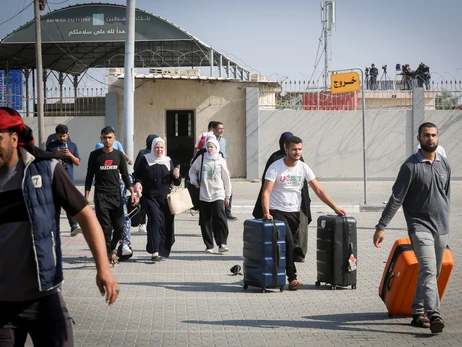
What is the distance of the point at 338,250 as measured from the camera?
9203 mm

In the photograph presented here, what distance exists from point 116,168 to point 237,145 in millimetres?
17302

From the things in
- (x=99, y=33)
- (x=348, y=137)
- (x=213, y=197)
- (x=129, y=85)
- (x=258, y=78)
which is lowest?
(x=213, y=197)

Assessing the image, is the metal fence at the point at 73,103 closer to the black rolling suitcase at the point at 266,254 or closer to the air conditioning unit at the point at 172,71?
the air conditioning unit at the point at 172,71

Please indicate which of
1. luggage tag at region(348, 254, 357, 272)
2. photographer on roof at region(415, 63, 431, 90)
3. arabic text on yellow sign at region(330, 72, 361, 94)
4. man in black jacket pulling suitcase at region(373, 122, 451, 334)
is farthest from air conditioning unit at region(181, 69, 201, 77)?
man in black jacket pulling suitcase at region(373, 122, 451, 334)

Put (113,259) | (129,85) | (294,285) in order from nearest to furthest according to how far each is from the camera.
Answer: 1. (294,285)
2. (113,259)
3. (129,85)

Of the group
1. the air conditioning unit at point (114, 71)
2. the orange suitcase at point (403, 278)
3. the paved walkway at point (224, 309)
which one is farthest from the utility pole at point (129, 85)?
the orange suitcase at point (403, 278)

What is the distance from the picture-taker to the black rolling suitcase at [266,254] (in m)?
9.16

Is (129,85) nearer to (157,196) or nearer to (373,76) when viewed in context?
(157,196)

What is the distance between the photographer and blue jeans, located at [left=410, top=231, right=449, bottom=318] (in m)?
7.06

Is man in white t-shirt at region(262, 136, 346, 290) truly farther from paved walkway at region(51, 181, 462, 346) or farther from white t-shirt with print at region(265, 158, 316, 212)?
paved walkway at region(51, 181, 462, 346)

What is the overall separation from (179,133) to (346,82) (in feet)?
27.2

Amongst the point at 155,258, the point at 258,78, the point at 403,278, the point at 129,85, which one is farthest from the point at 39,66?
the point at 403,278

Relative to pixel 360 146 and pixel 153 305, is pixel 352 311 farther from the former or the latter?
pixel 360 146

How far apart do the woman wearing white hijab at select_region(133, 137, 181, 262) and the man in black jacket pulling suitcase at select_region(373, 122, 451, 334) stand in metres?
4.62
